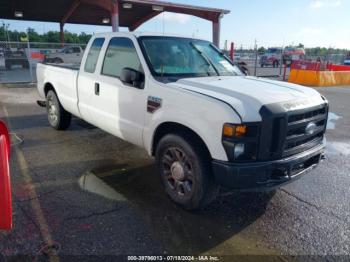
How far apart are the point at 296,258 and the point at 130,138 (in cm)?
244

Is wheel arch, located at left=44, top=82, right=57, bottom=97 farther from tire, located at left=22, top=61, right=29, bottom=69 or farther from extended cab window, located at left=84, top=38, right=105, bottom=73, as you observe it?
tire, located at left=22, top=61, right=29, bottom=69

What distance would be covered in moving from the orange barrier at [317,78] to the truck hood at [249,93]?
45.2 ft

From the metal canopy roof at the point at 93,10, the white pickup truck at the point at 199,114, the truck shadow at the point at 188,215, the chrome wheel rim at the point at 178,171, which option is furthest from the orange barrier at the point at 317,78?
the chrome wheel rim at the point at 178,171

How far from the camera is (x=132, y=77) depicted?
12.0 feet

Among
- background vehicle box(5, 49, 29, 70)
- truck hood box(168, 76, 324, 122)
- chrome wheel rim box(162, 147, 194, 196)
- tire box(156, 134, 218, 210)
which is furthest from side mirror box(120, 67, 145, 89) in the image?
background vehicle box(5, 49, 29, 70)

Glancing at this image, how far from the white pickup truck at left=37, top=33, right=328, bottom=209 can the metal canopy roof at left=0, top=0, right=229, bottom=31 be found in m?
14.4

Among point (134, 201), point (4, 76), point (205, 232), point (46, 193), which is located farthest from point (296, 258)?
point (4, 76)

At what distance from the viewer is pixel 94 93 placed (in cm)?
470

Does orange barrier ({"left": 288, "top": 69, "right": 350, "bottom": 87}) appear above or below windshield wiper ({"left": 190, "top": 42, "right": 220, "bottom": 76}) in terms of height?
below

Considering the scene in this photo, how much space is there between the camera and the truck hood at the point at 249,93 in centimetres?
289

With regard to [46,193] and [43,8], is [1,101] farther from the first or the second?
[43,8]

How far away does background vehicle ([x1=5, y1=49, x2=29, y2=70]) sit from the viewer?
14.5 meters

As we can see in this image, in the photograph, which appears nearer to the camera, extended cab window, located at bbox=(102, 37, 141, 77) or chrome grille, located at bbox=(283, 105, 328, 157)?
chrome grille, located at bbox=(283, 105, 328, 157)

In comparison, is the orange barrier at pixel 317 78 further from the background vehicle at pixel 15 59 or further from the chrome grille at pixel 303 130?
the chrome grille at pixel 303 130
